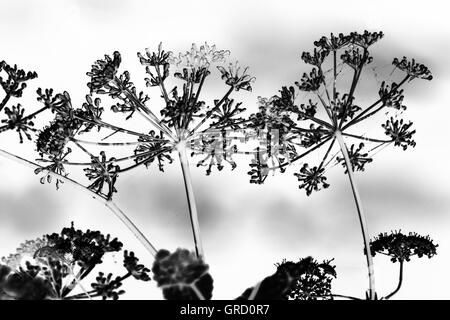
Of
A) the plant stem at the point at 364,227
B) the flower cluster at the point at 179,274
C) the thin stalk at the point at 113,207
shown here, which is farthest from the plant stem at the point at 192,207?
the plant stem at the point at 364,227

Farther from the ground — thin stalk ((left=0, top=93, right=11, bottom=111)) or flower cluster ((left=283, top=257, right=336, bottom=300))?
thin stalk ((left=0, top=93, right=11, bottom=111))

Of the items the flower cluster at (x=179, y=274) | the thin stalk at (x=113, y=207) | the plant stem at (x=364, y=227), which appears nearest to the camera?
the flower cluster at (x=179, y=274)

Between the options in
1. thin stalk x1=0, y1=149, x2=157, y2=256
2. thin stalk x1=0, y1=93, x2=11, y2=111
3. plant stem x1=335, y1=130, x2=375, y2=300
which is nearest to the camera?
thin stalk x1=0, y1=149, x2=157, y2=256

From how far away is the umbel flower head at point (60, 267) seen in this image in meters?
5.13

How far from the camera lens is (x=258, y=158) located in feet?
31.0

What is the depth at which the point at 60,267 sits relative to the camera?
19.8ft

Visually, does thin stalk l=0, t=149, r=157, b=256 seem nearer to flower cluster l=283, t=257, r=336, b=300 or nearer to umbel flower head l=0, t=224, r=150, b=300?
umbel flower head l=0, t=224, r=150, b=300

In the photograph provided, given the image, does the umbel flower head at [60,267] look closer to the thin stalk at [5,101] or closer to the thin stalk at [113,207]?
the thin stalk at [113,207]

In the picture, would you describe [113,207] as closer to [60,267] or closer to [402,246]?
[60,267]

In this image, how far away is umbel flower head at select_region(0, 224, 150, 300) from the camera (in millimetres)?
5129

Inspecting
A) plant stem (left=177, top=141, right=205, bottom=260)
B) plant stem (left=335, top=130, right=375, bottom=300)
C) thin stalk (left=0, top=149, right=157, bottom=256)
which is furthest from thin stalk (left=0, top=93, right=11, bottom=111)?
plant stem (left=335, top=130, right=375, bottom=300)

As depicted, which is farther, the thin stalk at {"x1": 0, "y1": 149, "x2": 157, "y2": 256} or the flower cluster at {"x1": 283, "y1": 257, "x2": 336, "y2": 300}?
the flower cluster at {"x1": 283, "y1": 257, "x2": 336, "y2": 300}

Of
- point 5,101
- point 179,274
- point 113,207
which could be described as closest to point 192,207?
point 113,207
